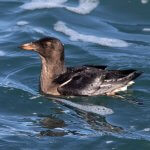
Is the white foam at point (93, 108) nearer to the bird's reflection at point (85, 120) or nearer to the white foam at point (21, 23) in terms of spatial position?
the bird's reflection at point (85, 120)

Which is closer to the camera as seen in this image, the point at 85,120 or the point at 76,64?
the point at 85,120

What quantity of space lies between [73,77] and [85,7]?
573 centimetres

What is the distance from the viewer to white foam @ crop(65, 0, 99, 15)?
734 inches

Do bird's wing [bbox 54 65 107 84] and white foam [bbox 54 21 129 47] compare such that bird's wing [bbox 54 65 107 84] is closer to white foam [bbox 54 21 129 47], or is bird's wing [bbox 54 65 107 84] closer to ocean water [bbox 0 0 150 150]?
ocean water [bbox 0 0 150 150]

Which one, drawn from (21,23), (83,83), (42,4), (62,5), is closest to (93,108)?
(83,83)

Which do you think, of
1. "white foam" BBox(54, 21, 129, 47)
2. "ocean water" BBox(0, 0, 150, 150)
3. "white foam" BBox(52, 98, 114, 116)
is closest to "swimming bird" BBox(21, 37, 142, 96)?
"ocean water" BBox(0, 0, 150, 150)

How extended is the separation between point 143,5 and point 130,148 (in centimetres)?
831

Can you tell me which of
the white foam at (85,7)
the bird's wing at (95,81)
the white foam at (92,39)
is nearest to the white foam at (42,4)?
the white foam at (85,7)

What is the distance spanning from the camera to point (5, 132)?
1154 centimetres

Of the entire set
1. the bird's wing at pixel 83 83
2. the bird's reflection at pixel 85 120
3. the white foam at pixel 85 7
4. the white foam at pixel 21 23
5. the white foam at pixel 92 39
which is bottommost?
the bird's reflection at pixel 85 120

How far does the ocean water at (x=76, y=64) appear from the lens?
1134 centimetres

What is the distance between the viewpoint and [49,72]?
13875 mm

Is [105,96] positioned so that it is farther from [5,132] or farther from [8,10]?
[8,10]

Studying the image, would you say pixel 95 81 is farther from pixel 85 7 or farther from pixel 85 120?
pixel 85 7
